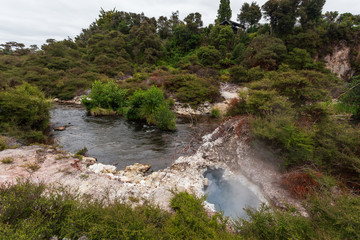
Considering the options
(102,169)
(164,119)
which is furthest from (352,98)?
(102,169)

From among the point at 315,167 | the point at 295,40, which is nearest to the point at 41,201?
the point at 315,167

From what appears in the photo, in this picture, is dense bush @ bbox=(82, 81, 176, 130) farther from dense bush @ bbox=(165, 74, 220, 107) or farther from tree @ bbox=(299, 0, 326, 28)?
tree @ bbox=(299, 0, 326, 28)

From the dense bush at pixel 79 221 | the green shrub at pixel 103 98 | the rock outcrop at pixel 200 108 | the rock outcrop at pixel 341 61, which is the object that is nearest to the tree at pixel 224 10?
the rock outcrop at pixel 341 61

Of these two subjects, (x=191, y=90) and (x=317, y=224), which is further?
(x=191, y=90)

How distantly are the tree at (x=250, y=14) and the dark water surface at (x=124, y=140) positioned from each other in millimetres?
39349

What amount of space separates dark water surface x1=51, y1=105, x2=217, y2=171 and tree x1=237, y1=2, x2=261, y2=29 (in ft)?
129

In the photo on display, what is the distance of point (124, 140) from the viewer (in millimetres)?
11953

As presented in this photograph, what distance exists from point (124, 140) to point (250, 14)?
4602 centimetres

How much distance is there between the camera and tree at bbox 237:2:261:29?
131ft

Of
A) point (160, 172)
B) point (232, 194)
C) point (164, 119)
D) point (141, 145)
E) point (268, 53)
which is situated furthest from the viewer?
point (268, 53)

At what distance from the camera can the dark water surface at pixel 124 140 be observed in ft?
31.5

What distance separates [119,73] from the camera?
34344mm

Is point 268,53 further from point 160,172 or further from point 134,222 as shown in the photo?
point 134,222

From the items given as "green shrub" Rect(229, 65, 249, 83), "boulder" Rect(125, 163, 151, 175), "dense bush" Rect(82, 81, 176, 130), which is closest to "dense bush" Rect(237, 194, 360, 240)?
"boulder" Rect(125, 163, 151, 175)
